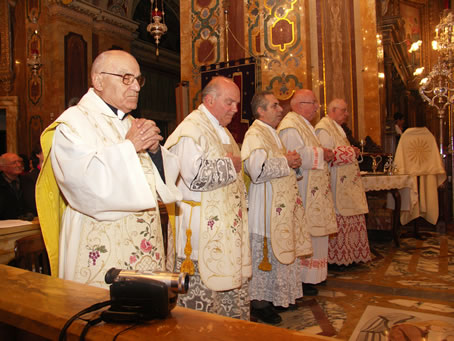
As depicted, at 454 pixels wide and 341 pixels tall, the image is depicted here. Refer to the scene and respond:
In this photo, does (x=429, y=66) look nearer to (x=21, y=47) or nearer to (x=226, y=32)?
(x=226, y=32)

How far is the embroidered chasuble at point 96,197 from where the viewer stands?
1793mm

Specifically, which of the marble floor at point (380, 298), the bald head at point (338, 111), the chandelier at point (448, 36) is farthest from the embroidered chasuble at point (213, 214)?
the chandelier at point (448, 36)

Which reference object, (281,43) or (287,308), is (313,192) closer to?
(287,308)

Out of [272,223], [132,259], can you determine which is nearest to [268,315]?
[272,223]

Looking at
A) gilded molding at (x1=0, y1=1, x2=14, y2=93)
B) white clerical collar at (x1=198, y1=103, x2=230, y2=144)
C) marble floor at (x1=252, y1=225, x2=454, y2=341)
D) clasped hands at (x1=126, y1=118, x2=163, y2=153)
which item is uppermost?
gilded molding at (x1=0, y1=1, x2=14, y2=93)

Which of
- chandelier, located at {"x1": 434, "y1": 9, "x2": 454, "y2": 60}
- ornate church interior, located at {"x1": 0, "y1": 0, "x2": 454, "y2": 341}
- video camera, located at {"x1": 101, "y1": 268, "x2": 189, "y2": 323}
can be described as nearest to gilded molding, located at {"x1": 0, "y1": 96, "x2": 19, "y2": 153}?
ornate church interior, located at {"x1": 0, "y1": 0, "x2": 454, "y2": 341}

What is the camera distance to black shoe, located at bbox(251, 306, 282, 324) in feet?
10.6

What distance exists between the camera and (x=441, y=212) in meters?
7.79

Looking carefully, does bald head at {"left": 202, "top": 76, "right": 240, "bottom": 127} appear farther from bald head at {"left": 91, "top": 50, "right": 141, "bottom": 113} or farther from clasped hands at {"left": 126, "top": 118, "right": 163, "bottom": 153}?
clasped hands at {"left": 126, "top": 118, "right": 163, "bottom": 153}

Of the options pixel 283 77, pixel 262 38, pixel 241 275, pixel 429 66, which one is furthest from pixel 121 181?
pixel 429 66

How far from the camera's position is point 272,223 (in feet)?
11.1

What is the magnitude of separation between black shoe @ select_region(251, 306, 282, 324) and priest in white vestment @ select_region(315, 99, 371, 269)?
1.76 meters

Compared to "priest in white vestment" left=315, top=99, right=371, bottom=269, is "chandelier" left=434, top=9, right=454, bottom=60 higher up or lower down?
higher up

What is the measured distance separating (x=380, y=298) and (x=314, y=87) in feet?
14.2
